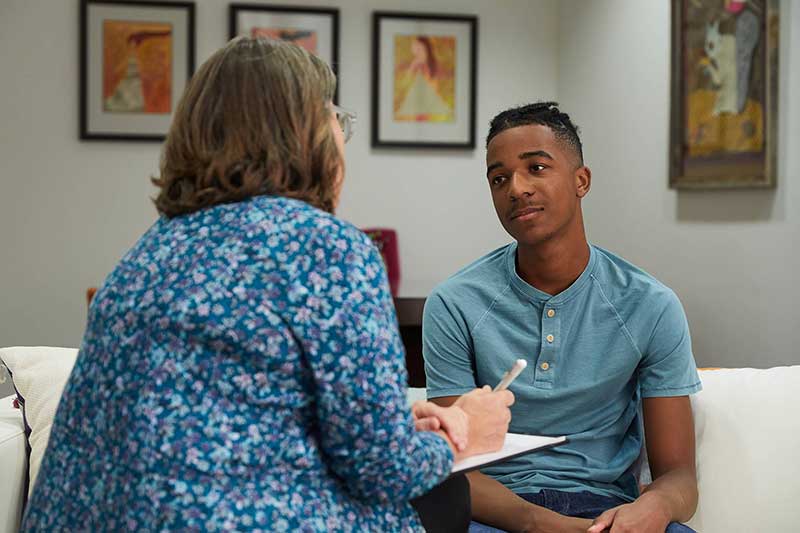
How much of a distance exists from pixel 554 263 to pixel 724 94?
5.97 ft

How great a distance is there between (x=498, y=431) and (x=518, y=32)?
13.0 feet

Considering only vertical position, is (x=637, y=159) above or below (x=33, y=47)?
below

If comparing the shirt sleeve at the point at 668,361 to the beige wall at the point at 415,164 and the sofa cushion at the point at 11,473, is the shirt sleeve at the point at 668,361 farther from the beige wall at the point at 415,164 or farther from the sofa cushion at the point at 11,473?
the beige wall at the point at 415,164

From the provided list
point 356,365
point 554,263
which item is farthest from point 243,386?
point 554,263

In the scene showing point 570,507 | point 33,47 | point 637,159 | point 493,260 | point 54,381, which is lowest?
point 570,507

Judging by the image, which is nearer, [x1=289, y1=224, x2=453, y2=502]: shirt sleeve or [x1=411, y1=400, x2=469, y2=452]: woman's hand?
[x1=289, y1=224, x2=453, y2=502]: shirt sleeve

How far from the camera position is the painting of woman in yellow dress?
496 centimetres

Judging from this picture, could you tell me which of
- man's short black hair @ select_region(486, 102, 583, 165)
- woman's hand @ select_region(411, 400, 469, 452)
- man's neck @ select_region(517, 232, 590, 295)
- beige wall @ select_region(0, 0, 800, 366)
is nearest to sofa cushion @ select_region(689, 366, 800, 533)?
man's neck @ select_region(517, 232, 590, 295)

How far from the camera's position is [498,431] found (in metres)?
1.41

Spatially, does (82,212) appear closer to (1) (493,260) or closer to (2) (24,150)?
(2) (24,150)

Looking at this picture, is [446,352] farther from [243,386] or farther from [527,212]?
[243,386]

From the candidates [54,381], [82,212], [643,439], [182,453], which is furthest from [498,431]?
[82,212]

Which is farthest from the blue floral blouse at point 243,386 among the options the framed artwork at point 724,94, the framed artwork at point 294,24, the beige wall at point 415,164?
the framed artwork at point 294,24

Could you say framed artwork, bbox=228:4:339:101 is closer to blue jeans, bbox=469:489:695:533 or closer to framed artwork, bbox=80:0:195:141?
framed artwork, bbox=80:0:195:141
